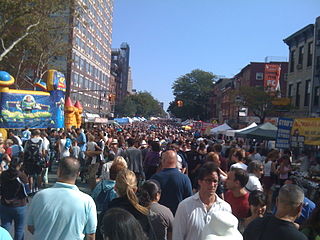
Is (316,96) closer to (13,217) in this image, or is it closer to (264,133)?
(264,133)

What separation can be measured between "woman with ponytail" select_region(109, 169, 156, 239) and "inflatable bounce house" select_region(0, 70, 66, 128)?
56.5 feet

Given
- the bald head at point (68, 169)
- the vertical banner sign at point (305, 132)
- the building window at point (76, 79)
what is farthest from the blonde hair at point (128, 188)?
the building window at point (76, 79)

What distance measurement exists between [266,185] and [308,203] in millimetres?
5620

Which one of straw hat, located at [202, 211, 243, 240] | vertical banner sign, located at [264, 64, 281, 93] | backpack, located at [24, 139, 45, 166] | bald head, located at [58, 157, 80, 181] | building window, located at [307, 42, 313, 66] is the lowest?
backpack, located at [24, 139, 45, 166]

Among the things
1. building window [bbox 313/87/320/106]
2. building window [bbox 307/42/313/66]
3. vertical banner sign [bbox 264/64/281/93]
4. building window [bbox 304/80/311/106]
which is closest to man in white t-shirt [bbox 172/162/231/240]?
building window [bbox 313/87/320/106]

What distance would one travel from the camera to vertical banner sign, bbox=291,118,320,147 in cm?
1258

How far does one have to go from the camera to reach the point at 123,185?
3906 millimetres

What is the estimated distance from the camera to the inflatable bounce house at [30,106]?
1944 cm

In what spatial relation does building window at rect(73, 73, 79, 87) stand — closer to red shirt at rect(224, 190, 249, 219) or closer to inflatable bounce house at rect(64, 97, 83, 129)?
inflatable bounce house at rect(64, 97, 83, 129)

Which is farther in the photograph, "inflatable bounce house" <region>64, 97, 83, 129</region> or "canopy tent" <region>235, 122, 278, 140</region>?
"inflatable bounce house" <region>64, 97, 83, 129</region>

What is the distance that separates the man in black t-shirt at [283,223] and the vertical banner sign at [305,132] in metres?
9.93

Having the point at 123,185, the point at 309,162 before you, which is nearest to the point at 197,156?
the point at 309,162

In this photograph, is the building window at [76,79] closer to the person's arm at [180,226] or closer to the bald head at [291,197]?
the person's arm at [180,226]

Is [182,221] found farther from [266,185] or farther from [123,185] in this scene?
[266,185]
